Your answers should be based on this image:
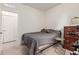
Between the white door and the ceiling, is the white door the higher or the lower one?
the lower one

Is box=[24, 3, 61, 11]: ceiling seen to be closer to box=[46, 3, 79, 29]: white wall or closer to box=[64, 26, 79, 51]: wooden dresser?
box=[46, 3, 79, 29]: white wall

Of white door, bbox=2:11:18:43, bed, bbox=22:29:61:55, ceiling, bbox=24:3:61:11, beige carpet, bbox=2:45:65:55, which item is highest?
ceiling, bbox=24:3:61:11

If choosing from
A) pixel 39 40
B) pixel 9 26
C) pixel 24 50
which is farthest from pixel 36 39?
pixel 9 26

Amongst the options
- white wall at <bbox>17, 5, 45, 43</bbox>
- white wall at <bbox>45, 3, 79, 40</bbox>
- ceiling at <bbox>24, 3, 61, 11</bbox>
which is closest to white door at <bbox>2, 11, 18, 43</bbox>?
white wall at <bbox>17, 5, 45, 43</bbox>

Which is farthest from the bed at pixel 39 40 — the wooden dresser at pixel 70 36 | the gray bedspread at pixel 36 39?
the wooden dresser at pixel 70 36

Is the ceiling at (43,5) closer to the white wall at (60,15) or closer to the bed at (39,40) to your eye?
the white wall at (60,15)

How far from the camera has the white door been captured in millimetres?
1608

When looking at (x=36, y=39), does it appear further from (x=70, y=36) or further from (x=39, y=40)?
(x=70, y=36)

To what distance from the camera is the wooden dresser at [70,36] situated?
1.65 metres

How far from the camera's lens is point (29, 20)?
1.68 m

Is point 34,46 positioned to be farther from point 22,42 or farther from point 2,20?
point 2,20

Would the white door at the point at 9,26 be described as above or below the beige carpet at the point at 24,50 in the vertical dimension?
above
